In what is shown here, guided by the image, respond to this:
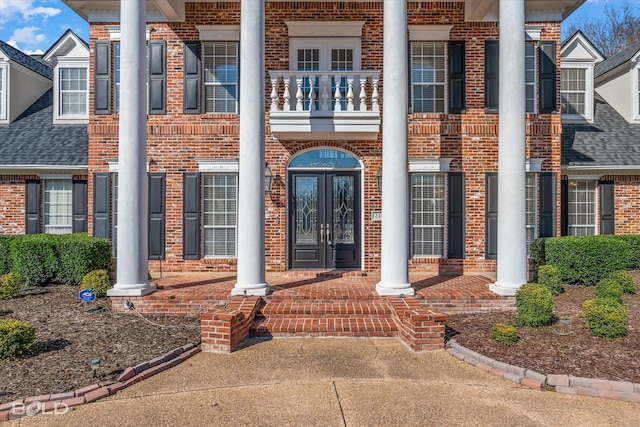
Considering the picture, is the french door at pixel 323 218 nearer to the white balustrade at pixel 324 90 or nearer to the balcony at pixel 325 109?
the balcony at pixel 325 109

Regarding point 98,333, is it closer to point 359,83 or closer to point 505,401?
point 505,401

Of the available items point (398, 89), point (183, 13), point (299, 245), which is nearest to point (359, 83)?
point (398, 89)

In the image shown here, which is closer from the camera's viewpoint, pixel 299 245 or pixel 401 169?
pixel 401 169

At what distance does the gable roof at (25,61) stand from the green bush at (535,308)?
1514 cm

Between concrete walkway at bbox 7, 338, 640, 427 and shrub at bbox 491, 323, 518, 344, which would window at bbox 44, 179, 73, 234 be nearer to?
concrete walkway at bbox 7, 338, 640, 427

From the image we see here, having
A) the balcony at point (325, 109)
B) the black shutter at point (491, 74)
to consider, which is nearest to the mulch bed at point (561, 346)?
the balcony at point (325, 109)

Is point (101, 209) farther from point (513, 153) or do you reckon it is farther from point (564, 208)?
point (564, 208)

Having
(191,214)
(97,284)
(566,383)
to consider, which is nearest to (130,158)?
(97,284)

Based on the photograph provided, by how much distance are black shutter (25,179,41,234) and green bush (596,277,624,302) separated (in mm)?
13429

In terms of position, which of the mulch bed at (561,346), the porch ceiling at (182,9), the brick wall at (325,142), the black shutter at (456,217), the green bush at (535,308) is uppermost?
the porch ceiling at (182,9)

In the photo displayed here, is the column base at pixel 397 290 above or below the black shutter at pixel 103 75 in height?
below

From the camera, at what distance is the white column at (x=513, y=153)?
6879mm

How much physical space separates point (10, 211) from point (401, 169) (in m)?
10.9

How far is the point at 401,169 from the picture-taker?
6648 mm
